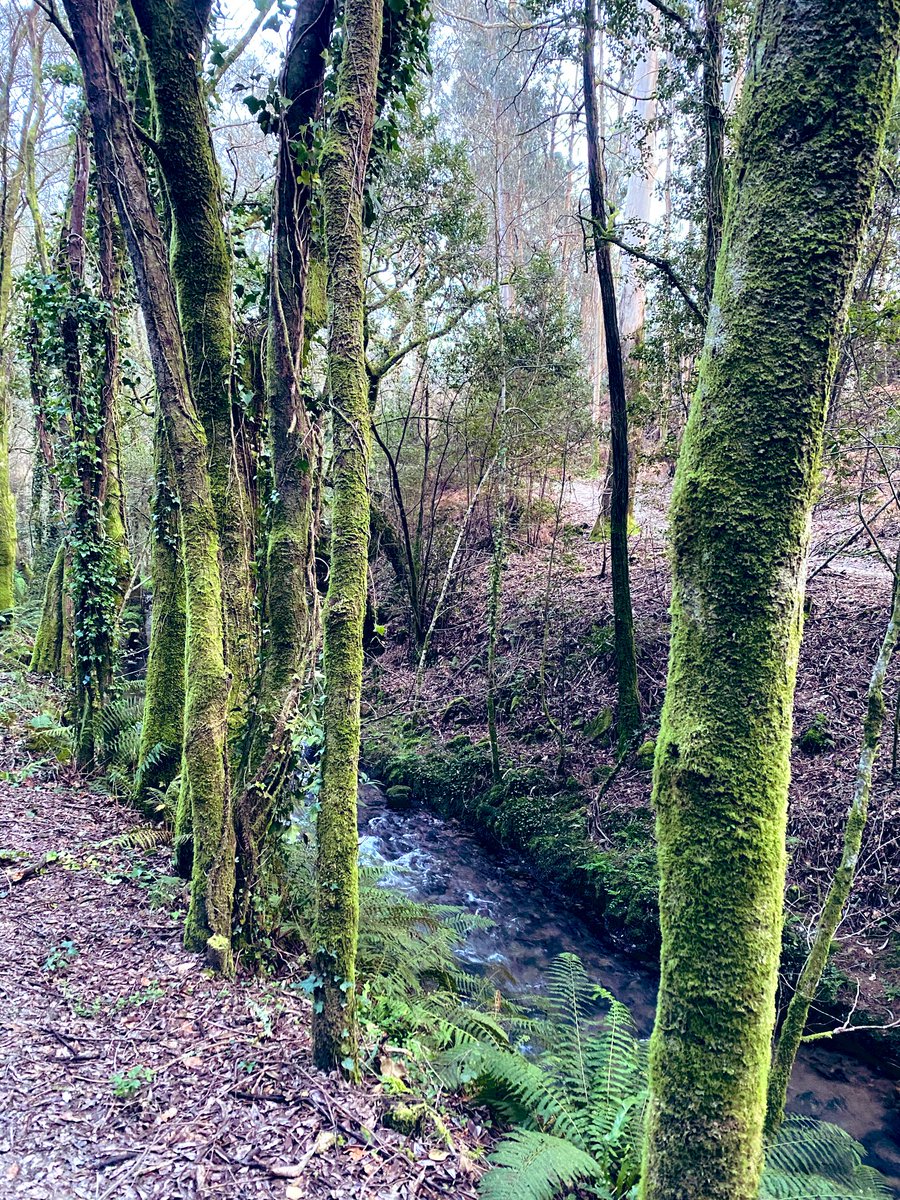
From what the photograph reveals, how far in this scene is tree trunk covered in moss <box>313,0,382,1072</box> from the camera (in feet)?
9.26

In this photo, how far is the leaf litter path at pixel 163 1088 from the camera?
2283 millimetres

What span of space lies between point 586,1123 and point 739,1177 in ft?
7.54

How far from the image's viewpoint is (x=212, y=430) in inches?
164

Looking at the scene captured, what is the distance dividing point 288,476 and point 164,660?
2.69 metres

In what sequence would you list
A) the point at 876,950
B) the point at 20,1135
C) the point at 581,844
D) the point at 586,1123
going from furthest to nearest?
1. the point at 581,844
2. the point at 876,950
3. the point at 586,1123
4. the point at 20,1135

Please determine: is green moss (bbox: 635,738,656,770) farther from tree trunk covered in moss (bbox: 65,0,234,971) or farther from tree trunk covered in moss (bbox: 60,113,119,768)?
tree trunk covered in moss (bbox: 60,113,119,768)

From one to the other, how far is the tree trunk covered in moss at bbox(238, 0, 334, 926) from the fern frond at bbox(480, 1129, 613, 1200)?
1.89 metres

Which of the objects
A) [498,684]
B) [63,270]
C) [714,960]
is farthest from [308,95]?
[498,684]

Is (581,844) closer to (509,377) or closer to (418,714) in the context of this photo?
(418,714)

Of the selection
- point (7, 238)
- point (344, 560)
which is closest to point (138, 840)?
point (344, 560)

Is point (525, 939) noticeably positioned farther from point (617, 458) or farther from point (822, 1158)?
point (617, 458)

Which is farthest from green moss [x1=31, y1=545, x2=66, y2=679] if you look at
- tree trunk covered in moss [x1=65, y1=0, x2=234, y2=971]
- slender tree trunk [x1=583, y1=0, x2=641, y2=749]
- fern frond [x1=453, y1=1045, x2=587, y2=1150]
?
fern frond [x1=453, y1=1045, x2=587, y2=1150]

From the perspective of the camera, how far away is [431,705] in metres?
11.6

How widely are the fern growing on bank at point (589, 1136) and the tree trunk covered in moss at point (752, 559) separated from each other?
1.46 m
